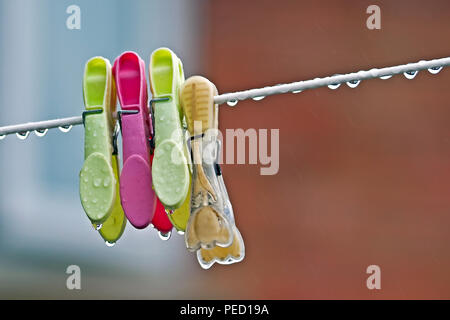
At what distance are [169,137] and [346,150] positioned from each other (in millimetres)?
2152

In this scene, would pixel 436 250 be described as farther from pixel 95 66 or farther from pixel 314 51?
pixel 95 66

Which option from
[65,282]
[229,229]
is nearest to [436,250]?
[65,282]

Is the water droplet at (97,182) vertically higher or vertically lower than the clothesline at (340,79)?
lower

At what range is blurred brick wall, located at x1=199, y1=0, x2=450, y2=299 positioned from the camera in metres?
3.11

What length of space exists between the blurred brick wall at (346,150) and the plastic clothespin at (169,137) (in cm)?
207

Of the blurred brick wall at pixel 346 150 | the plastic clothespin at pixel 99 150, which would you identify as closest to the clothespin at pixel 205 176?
A: the plastic clothespin at pixel 99 150

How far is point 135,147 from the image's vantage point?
111 cm

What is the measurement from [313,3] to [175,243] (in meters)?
1.19

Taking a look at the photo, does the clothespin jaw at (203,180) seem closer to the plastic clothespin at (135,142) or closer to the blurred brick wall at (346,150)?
the plastic clothespin at (135,142)

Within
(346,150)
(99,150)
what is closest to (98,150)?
(99,150)

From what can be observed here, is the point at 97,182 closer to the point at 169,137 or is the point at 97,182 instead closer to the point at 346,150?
the point at 169,137

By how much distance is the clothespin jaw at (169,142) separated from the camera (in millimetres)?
1070

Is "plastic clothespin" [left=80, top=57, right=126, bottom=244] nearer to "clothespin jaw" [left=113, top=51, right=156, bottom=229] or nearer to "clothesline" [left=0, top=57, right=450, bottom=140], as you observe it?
"clothespin jaw" [left=113, top=51, right=156, bottom=229]

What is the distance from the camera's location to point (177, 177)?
107 cm
